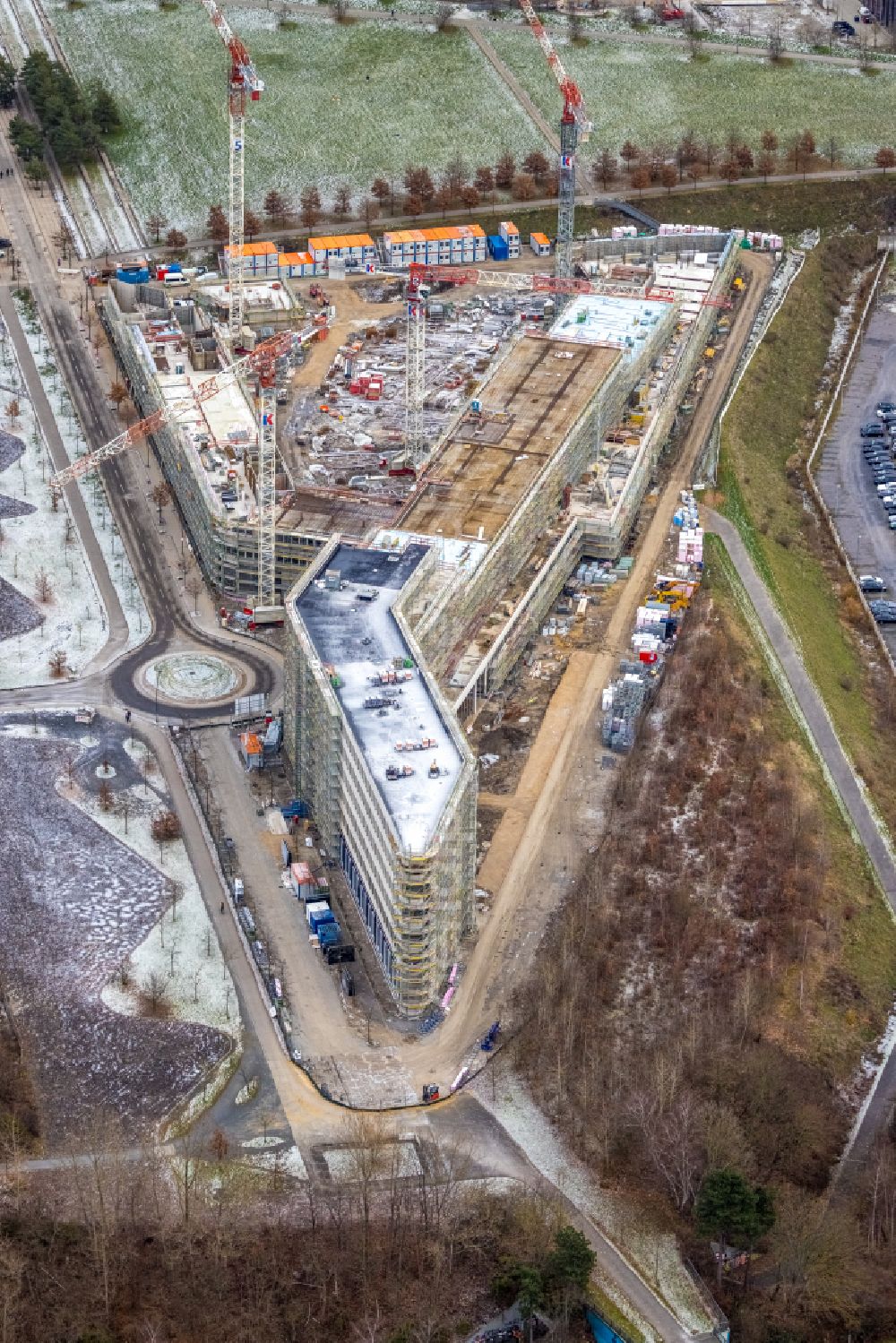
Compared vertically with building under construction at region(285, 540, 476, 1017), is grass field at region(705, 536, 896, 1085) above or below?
below

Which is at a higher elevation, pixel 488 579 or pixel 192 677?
pixel 488 579

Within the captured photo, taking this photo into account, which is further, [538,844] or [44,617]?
[44,617]

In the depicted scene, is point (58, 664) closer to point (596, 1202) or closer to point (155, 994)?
point (155, 994)

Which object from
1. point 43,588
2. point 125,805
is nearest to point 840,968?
point 125,805

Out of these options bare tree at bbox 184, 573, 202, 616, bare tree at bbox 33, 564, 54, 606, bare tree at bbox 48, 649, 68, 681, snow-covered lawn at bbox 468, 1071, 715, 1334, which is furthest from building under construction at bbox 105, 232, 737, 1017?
bare tree at bbox 48, 649, 68, 681

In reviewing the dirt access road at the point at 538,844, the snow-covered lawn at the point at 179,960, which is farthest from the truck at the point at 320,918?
the dirt access road at the point at 538,844

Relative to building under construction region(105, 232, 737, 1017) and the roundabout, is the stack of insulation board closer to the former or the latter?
building under construction region(105, 232, 737, 1017)

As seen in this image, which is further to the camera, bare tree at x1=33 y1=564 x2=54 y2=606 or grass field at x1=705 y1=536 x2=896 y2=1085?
bare tree at x1=33 y1=564 x2=54 y2=606
